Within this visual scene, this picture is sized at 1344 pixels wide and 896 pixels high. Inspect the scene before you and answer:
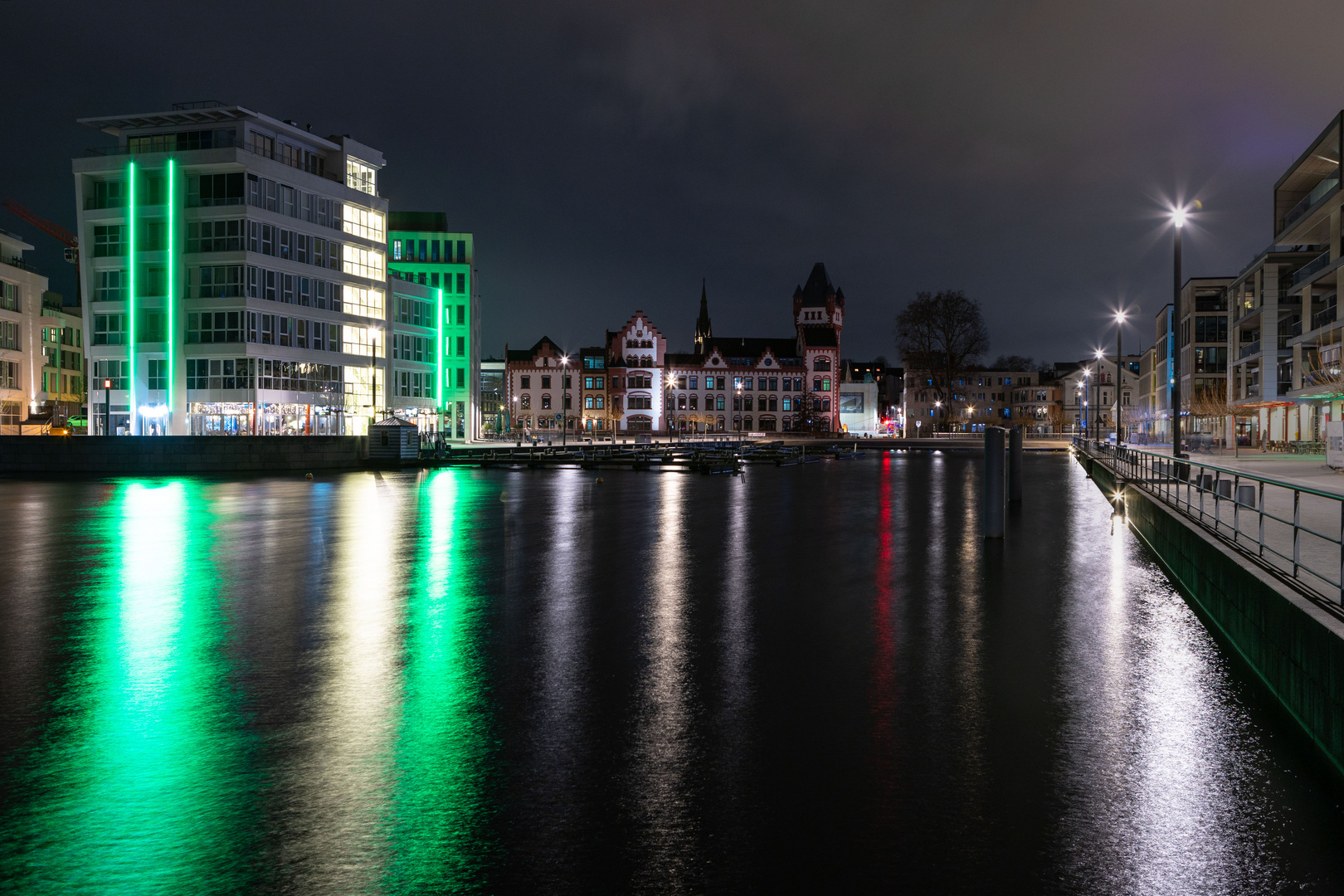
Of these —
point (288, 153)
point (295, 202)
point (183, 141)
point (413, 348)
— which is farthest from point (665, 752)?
point (413, 348)


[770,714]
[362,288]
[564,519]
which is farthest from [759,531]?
[362,288]

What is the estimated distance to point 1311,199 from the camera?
193ft

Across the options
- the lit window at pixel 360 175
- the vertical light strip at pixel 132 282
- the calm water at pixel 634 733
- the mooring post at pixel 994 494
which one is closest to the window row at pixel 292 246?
the lit window at pixel 360 175

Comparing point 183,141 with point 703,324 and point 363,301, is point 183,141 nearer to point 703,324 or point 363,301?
point 363,301

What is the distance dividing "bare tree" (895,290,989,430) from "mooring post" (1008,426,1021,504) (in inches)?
2462

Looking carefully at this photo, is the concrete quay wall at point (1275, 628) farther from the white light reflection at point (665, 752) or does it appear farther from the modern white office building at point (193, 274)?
the modern white office building at point (193, 274)

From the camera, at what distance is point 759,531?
58.7 feet

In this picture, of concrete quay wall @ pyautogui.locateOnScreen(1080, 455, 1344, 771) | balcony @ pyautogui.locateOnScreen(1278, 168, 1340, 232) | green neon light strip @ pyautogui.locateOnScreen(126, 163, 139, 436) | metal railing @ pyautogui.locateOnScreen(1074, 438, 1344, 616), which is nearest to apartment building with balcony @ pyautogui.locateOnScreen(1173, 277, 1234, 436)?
balcony @ pyautogui.locateOnScreen(1278, 168, 1340, 232)

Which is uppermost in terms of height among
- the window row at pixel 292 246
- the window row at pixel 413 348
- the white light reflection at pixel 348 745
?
the window row at pixel 292 246

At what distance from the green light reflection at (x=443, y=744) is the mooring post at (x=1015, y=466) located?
15.8 m

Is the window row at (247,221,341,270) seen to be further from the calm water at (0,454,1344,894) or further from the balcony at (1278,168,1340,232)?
the balcony at (1278,168,1340,232)

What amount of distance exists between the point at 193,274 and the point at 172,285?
1426 mm

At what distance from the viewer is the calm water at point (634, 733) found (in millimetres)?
4422

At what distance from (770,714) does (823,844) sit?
2.06 m
